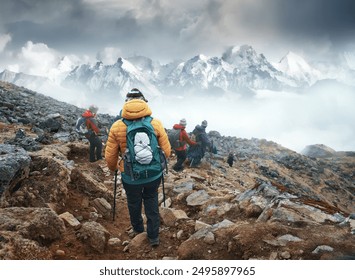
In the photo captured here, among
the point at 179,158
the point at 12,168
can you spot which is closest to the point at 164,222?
the point at 12,168

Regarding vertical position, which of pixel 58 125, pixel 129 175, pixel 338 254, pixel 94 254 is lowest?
pixel 94 254

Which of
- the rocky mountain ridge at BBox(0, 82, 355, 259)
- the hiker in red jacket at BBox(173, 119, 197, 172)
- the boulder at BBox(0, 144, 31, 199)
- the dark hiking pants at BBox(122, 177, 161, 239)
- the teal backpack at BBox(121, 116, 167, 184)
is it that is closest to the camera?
the rocky mountain ridge at BBox(0, 82, 355, 259)

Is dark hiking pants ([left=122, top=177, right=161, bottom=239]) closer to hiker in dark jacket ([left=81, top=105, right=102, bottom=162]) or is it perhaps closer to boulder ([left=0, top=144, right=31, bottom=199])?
boulder ([left=0, top=144, right=31, bottom=199])

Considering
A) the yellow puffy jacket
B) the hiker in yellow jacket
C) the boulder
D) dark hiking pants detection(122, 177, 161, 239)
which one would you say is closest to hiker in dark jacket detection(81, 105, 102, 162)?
the boulder

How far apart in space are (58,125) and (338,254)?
15914mm

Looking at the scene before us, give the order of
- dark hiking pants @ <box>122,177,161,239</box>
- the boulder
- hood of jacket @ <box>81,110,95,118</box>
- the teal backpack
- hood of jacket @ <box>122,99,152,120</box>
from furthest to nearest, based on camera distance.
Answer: hood of jacket @ <box>81,110,95,118</box>, the boulder, dark hiking pants @ <box>122,177,161,239</box>, hood of jacket @ <box>122,99,152,120</box>, the teal backpack

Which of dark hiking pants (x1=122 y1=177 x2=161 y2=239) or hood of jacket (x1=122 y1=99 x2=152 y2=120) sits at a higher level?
hood of jacket (x1=122 y1=99 x2=152 y2=120)

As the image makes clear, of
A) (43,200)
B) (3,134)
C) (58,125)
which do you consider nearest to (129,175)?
(43,200)

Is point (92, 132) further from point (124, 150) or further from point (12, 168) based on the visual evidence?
point (124, 150)

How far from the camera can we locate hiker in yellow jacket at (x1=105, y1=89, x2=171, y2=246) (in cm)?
514

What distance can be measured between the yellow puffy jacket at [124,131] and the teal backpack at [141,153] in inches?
4.3

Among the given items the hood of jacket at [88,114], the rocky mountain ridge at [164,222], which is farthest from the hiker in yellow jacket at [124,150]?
the hood of jacket at [88,114]
